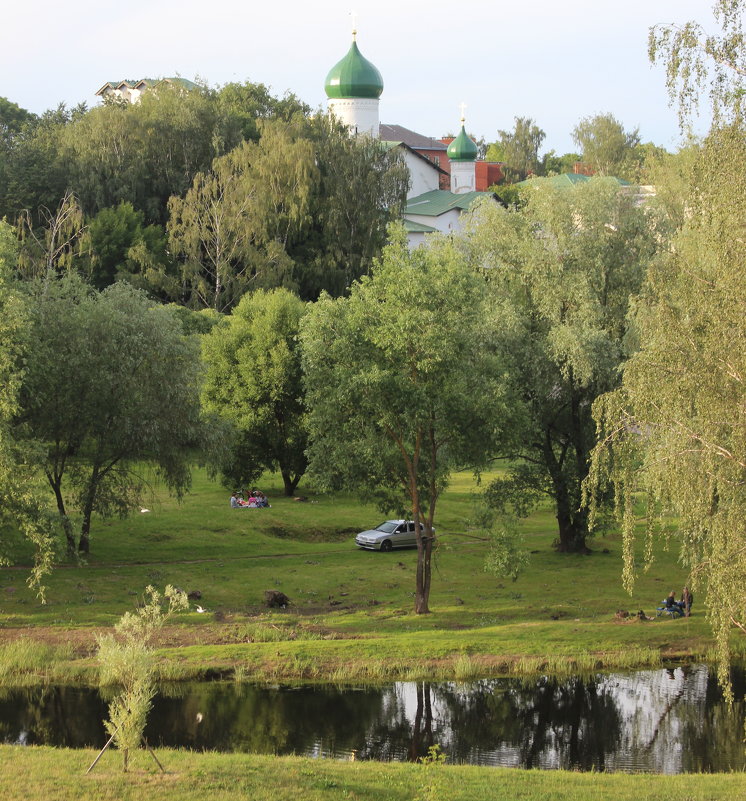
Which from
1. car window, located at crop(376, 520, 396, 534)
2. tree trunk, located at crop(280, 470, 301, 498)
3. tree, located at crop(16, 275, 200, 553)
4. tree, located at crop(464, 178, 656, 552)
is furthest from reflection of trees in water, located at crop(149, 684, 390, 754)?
tree trunk, located at crop(280, 470, 301, 498)

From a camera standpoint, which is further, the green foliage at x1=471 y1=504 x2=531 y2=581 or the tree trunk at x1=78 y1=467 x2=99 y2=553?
the tree trunk at x1=78 y1=467 x2=99 y2=553

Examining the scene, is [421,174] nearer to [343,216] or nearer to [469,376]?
[343,216]

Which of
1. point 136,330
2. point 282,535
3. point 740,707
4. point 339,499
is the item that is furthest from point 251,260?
point 740,707

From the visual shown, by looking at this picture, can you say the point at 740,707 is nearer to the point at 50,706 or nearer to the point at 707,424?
the point at 707,424

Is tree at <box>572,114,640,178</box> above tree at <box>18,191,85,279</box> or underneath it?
above

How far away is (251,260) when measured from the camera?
75875 mm

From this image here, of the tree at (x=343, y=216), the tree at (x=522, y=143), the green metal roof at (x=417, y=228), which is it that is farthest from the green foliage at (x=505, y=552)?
the tree at (x=522, y=143)

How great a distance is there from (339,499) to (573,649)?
26759 millimetres

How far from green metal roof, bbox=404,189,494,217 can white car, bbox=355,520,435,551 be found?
208 ft

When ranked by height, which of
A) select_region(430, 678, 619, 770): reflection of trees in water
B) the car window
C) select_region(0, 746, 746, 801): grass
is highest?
the car window

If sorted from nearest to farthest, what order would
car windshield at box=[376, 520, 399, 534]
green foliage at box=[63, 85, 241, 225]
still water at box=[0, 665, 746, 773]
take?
still water at box=[0, 665, 746, 773]
car windshield at box=[376, 520, 399, 534]
green foliage at box=[63, 85, 241, 225]

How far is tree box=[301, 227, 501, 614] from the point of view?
31.9 m

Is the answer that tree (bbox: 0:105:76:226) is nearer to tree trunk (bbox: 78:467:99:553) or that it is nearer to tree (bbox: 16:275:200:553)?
tree (bbox: 16:275:200:553)

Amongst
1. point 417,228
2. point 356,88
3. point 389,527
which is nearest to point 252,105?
point 356,88
